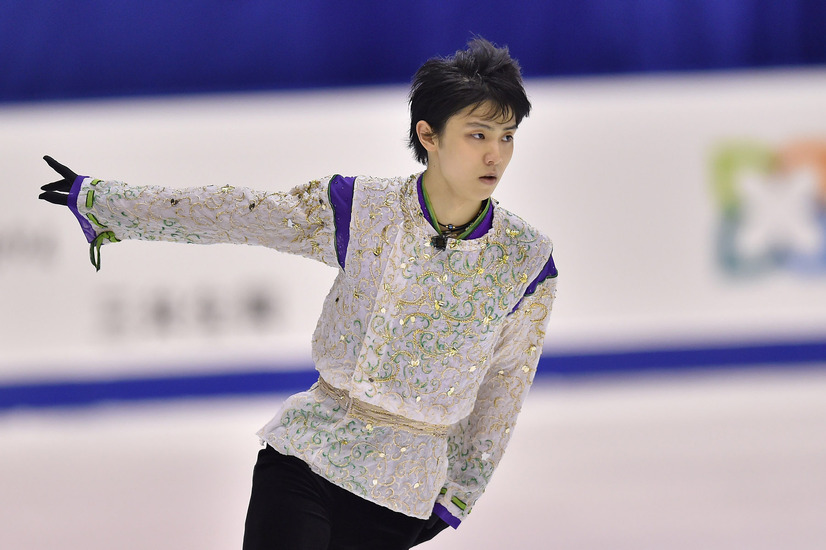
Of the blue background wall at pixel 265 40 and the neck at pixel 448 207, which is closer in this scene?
the neck at pixel 448 207

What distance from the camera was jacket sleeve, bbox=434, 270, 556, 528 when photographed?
2066 mm

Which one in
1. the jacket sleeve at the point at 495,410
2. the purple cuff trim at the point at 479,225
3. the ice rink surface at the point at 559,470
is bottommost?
the ice rink surface at the point at 559,470

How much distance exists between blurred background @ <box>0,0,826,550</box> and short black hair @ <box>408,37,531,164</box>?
270 cm

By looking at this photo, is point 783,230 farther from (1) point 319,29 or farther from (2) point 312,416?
(2) point 312,416

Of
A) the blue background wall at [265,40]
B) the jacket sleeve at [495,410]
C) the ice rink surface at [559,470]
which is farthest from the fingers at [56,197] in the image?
the blue background wall at [265,40]

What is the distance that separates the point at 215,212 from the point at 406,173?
3.50 meters

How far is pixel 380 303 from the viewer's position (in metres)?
1.94

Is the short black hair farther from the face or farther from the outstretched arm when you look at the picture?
the outstretched arm

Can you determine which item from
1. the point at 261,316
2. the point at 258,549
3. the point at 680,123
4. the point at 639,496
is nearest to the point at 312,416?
the point at 258,549

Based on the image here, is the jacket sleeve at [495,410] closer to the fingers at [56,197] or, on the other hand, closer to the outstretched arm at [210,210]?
the outstretched arm at [210,210]

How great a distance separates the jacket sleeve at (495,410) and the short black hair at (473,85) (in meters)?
0.38

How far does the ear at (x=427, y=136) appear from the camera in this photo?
78.8 inches

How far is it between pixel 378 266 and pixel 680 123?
4.01 meters

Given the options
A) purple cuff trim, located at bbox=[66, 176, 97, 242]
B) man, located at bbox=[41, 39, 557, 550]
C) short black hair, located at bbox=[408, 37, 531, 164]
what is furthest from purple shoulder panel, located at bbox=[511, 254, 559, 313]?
purple cuff trim, located at bbox=[66, 176, 97, 242]
